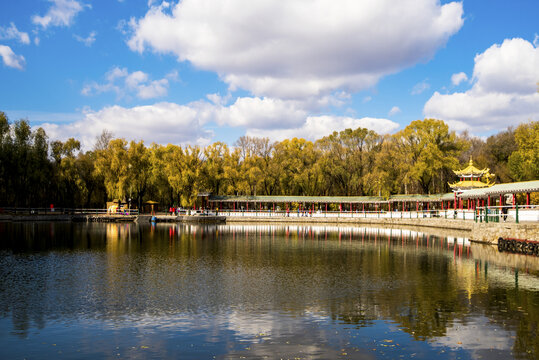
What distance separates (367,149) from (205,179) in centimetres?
3037

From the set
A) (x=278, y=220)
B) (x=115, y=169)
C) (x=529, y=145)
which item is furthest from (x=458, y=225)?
(x=115, y=169)

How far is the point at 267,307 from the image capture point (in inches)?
603

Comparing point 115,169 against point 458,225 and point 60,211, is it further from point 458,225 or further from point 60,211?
point 458,225

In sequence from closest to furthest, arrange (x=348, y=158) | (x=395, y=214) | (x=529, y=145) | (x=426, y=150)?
(x=529, y=145)
(x=395, y=214)
(x=426, y=150)
(x=348, y=158)

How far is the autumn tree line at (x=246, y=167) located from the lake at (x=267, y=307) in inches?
1818

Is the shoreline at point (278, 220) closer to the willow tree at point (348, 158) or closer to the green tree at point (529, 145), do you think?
the green tree at point (529, 145)

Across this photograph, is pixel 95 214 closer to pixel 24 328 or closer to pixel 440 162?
pixel 440 162

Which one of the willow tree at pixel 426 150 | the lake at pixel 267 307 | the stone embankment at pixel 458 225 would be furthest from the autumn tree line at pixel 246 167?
the lake at pixel 267 307

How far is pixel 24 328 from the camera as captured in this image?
12.8 meters

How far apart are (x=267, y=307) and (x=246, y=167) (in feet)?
216

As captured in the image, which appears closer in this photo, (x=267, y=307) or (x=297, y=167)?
(x=267, y=307)

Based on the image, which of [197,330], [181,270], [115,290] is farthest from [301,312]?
[181,270]

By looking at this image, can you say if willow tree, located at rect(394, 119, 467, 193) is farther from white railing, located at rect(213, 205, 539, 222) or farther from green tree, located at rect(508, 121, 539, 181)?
green tree, located at rect(508, 121, 539, 181)

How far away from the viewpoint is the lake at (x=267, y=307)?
11344 mm
